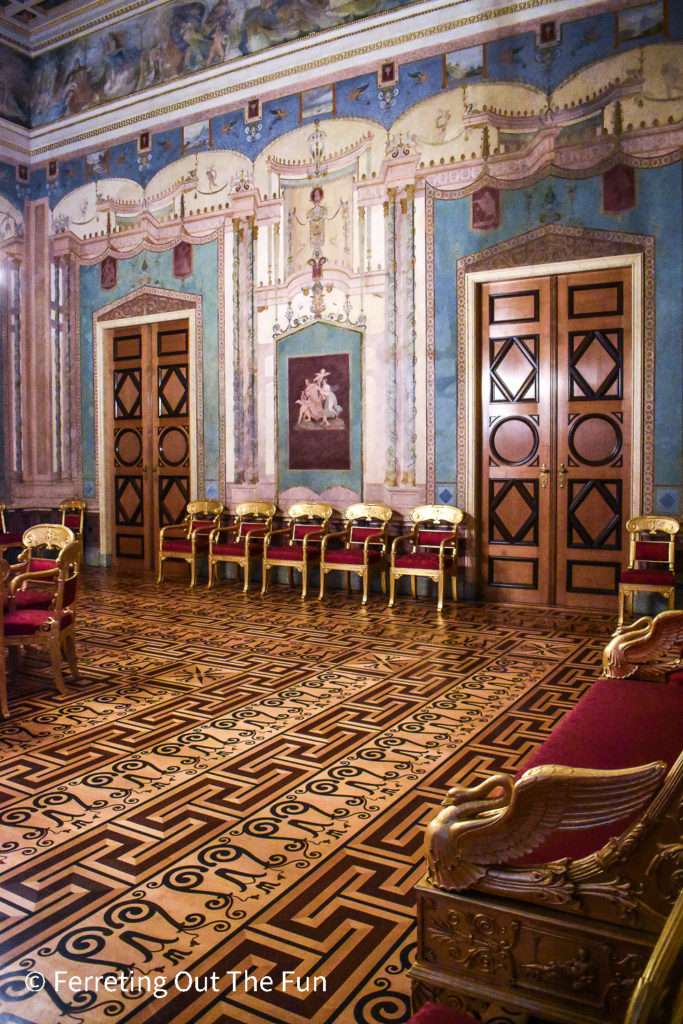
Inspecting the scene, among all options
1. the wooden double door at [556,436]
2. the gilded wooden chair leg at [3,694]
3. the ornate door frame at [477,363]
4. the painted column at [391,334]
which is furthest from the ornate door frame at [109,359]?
the gilded wooden chair leg at [3,694]

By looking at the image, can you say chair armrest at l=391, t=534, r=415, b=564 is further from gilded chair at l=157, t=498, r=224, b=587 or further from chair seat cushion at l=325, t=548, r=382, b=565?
gilded chair at l=157, t=498, r=224, b=587

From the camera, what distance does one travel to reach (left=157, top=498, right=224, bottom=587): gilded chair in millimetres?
8953

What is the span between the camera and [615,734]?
2.64 metres

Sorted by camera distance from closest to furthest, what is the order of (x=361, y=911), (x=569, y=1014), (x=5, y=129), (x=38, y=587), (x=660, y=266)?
(x=569, y=1014) < (x=361, y=911) < (x=38, y=587) < (x=660, y=266) < (x=5, y=129)

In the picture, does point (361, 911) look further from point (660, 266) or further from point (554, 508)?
point (660, 266)

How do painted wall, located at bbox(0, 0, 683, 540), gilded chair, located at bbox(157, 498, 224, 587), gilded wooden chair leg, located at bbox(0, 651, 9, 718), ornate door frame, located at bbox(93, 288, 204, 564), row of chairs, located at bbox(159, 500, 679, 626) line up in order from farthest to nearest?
ornate door frame, located at bbox(93, 288, 204, 564)
gilded chair, located at bbox(157, 498, 224, 587)
painted wall, located at bbox(0, 0, 683, 540)
row of chairs, located at bbox(159, 500, 679, 626)
gilded wooden chair leg, located at bbox(0, 651, 9, 718)

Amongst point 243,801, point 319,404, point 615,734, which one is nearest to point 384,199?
point 319,404

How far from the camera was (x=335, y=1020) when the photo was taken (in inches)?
79.9

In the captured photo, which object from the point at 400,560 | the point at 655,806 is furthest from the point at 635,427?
the point at 655,806

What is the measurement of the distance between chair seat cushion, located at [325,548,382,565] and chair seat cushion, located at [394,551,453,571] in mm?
390

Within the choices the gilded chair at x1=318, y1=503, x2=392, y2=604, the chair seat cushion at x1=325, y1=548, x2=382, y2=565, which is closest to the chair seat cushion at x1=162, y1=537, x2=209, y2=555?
the gilded chair at x1=318, y1=503, x2=392, y2=604

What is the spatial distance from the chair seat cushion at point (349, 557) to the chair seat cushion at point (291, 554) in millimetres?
176

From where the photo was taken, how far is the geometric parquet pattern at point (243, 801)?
2197 mm

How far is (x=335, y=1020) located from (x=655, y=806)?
102 centimetres
